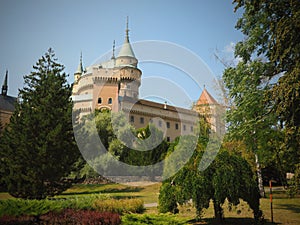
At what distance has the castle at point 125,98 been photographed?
52.7 metres

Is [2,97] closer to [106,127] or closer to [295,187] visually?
[106,127]

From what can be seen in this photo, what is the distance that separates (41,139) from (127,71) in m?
42.4

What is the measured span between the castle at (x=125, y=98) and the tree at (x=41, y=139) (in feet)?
98.7

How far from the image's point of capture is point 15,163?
1639 cm

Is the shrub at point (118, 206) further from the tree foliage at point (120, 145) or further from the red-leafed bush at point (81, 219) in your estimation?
the tree foliage at point (120, 145)

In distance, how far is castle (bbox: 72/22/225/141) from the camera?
52.7 m

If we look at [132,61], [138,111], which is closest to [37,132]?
[138,111]

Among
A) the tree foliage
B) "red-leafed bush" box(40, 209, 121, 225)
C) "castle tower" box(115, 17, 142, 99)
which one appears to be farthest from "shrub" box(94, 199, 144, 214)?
"castle tower" box(115, 17, 142, 99)

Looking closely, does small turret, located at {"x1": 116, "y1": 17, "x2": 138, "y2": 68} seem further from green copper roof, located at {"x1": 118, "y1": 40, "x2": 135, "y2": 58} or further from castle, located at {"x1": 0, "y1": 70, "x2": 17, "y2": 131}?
castle, located at {"x1": 0, "y1": 70, "x2": 17, "y2": 131}

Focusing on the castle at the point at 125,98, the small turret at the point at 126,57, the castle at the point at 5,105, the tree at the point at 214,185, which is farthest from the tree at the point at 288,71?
the castle at the point at 5,105

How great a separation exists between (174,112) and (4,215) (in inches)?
2202

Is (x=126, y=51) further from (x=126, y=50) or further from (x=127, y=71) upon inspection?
(x=127, y=71)

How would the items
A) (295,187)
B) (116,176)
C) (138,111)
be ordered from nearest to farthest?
(295,187)
(116,176)
(138,111)

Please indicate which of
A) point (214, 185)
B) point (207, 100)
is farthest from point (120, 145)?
point (214, 185)
